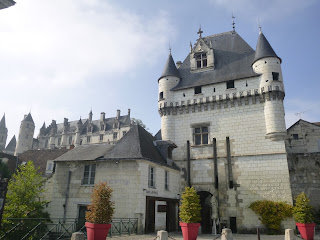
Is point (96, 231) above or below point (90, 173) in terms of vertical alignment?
below

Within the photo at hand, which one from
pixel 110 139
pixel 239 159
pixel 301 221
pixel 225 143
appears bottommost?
pixel 301 221

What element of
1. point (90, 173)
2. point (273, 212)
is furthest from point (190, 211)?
point (90, 173)

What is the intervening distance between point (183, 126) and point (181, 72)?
5328 mm

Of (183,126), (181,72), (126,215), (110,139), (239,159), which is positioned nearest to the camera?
(126,215)

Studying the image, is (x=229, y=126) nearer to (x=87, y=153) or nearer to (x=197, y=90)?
(x=197, y=90)

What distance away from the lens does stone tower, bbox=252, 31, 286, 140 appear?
667 inches

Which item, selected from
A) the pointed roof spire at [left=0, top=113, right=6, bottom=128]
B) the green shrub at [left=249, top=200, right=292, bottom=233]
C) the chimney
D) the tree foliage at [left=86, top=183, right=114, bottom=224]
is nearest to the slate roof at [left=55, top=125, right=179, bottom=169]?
the tree foliage at [left=86, top=183, right=114, bottom=224]

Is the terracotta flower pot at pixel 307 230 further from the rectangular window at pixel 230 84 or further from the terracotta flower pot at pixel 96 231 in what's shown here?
the rectangular window at pixel 230 84

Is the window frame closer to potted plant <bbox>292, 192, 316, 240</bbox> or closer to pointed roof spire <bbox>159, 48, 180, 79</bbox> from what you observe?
pointed roof spire <bbox>159, 48, 180, 79</bbox>

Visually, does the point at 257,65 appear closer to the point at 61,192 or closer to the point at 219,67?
the point at 219,67

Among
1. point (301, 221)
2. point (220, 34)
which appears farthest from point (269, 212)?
point (220, 34)

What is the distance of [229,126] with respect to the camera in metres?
18.7

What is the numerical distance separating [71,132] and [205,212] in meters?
56.4

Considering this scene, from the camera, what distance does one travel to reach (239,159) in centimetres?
1758
